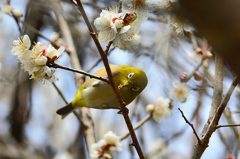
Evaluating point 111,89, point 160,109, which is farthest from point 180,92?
point 111,89

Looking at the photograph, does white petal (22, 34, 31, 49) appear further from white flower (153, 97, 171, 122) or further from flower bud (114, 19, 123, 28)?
white flower (153, 97, 171, 122)

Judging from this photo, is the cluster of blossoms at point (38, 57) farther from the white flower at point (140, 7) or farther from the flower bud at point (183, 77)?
the flower bud at point (183, 77)

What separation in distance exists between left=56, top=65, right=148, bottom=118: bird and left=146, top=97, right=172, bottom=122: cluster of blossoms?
43 cm

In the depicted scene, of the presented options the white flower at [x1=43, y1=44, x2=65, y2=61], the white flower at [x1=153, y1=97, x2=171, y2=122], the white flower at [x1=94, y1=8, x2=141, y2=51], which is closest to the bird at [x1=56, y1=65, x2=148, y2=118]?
the white flower at [x1=153, y1=97, x2=171, y2=122]

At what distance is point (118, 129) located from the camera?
498 centimetres

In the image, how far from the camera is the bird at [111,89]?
2301 millimetres

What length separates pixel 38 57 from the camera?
1.48 m

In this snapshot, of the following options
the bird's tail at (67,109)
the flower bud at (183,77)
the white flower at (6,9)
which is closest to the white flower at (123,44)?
the flower bud at (183,77)

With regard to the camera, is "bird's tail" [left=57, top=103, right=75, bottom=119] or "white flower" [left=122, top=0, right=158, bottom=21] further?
"bird's tail" [left=57, top=103, right=75, bottom=119]

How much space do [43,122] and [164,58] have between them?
9.00 ft

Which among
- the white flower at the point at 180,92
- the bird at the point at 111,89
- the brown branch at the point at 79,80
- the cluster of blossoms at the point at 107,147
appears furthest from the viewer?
the white flower at the point at 180,92

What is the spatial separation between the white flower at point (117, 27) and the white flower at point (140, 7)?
4cm

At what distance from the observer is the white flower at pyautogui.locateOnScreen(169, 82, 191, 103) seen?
8.86 ft

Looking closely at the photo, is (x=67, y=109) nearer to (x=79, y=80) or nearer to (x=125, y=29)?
(x=79, y=80)
